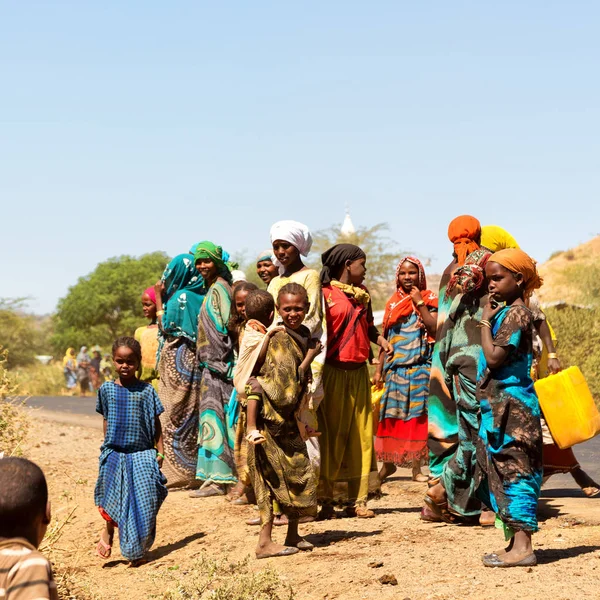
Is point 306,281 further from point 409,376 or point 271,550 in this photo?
point 409,376

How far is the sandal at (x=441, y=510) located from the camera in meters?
7.57

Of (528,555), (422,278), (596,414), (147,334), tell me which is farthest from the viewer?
(147,334)

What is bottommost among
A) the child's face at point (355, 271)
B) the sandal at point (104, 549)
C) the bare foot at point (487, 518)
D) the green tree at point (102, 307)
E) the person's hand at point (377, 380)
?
the sandal at point (104, 549)

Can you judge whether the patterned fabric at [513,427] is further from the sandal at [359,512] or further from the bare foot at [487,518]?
the sandal at [359,512]

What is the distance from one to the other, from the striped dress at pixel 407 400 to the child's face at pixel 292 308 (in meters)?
2.95

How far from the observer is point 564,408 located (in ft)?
22.5

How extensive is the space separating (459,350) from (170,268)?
416cm

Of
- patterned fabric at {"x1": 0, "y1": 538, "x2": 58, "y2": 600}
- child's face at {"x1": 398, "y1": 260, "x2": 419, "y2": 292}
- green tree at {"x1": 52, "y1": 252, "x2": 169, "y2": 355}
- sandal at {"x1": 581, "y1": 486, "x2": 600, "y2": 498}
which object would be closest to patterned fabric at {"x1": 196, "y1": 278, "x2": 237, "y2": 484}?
child's face at {"x1": 398, "y1": 260, "x2": 419, "y2": 292}

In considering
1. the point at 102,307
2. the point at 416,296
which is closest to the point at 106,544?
the point at 416,296

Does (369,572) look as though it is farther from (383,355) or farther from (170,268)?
(170,268)

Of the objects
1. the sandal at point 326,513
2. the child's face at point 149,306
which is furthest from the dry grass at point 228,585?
the child's face at point 149,306

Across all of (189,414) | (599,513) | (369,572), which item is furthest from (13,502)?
(189,414)

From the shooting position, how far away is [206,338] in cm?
1010

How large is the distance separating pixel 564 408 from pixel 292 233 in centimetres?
234
